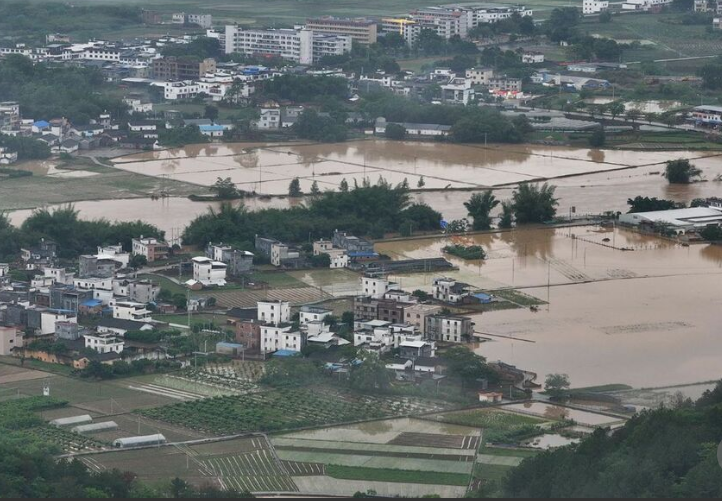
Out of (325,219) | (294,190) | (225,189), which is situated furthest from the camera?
(294,190)

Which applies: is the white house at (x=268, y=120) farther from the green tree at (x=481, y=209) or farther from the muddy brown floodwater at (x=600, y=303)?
the muddy brown floodwater at (x=600, y=303)

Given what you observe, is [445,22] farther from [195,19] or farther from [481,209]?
[481,209]

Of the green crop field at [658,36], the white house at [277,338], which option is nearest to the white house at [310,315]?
the white house at [277,338]

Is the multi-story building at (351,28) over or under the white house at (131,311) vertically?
over

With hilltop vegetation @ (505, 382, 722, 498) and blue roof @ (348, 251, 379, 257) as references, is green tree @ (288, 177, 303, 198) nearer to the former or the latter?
blue roof @ (348, 251, 379, 257)

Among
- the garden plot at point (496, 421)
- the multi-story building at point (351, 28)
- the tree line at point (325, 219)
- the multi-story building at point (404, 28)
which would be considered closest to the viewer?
the garden plot at point (496, 421)

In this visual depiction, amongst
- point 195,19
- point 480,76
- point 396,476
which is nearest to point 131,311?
point 396,476
